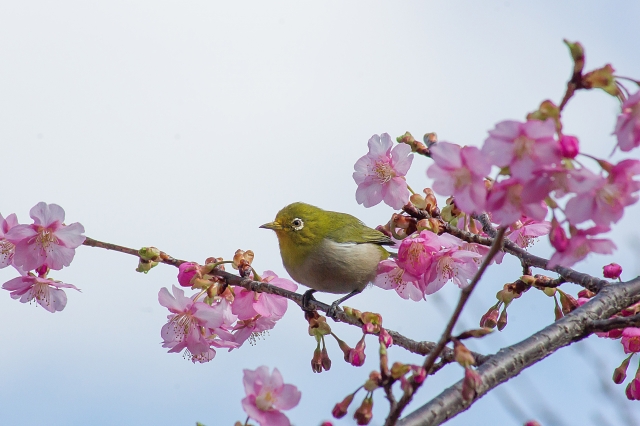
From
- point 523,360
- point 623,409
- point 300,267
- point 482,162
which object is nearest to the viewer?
point 482,162

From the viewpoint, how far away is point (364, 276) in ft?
20.1

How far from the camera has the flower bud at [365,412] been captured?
269cm

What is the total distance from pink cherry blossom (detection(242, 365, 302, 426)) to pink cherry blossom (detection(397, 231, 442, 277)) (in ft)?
4.31

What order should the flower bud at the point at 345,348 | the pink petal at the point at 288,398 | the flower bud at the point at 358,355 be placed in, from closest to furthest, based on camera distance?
the pink petal at the point at 288,398 → the flower bud at the point at 358,355 → the flower bud at the point at 345,348

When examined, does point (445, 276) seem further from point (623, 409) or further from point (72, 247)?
point (623, 409)

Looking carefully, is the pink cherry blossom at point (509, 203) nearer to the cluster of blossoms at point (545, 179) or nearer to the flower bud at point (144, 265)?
the cluster of blossoms at point (545, 179)

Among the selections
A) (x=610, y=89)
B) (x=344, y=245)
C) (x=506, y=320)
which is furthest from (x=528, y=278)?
(x=344, y=245)

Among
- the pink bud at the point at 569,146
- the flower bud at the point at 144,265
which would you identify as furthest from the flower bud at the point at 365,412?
the flower bud at the point at 144,265

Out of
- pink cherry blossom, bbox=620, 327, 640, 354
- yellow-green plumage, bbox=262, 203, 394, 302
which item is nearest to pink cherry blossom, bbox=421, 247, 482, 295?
pink cherry blossom, bbox=620, 327, 640, 354

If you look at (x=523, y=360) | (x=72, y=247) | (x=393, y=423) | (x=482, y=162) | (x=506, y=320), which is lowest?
(x=393, y=423)

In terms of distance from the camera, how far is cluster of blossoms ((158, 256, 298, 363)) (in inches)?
163

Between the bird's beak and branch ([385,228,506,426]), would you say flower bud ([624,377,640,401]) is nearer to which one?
branch ([385,228,506,426])

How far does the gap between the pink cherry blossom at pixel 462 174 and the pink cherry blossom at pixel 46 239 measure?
7.89ft

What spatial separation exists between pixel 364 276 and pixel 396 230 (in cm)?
199
